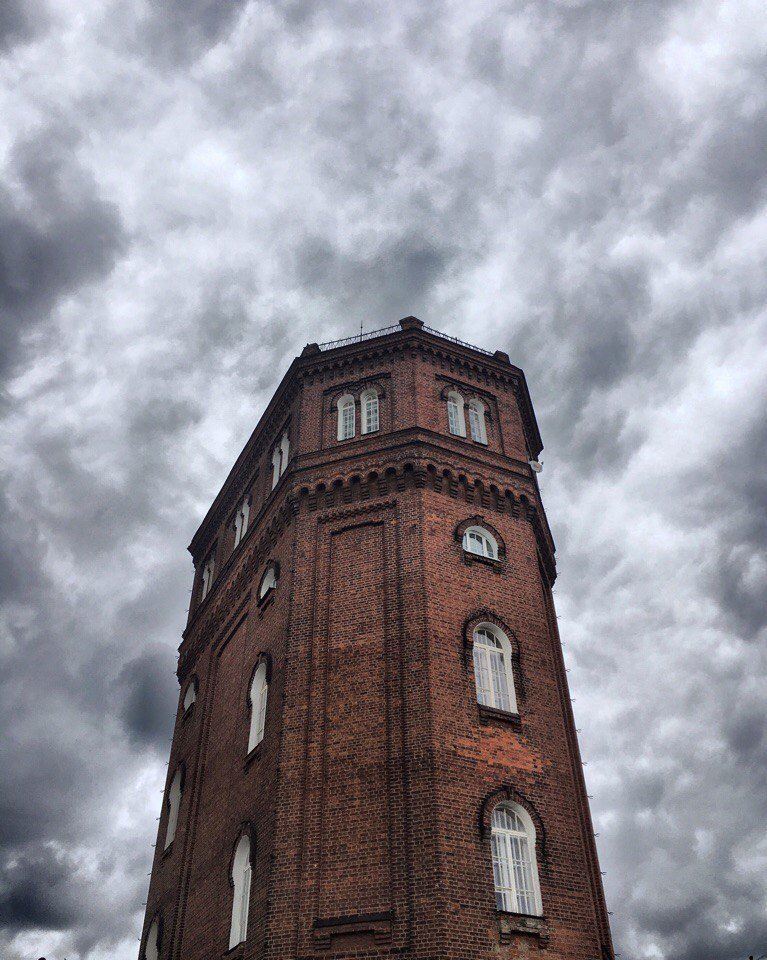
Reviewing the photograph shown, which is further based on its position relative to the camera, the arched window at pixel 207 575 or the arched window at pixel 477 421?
the arched window at pixel 207 575

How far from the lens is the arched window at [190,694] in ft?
96.2

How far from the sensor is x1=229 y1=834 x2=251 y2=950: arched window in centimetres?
1908

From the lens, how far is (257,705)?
2269cm

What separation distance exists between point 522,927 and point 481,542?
9424mm

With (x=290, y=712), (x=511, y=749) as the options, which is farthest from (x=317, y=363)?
(x=511, y=749)

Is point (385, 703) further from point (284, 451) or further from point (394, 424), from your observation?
point (284, 451)

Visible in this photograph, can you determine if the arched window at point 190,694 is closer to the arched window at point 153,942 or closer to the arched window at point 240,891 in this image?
the arched window at point 153,942

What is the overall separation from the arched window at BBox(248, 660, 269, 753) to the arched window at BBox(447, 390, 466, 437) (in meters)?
8.65

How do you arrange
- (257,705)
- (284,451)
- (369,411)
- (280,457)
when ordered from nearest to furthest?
1. (257,705)
2. (369,411)
3. (284,451)
4. (280,457)

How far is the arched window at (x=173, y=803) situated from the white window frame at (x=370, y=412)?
1231 centimetres

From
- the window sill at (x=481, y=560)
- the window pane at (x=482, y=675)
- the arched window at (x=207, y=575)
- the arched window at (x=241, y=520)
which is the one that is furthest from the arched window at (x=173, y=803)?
the window sill at (x=481, y=560)

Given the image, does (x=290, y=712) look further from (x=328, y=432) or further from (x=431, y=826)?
(x=328, y=432)

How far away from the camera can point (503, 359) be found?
28.7 metres

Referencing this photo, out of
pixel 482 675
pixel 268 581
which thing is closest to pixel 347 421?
pixel 268 581
